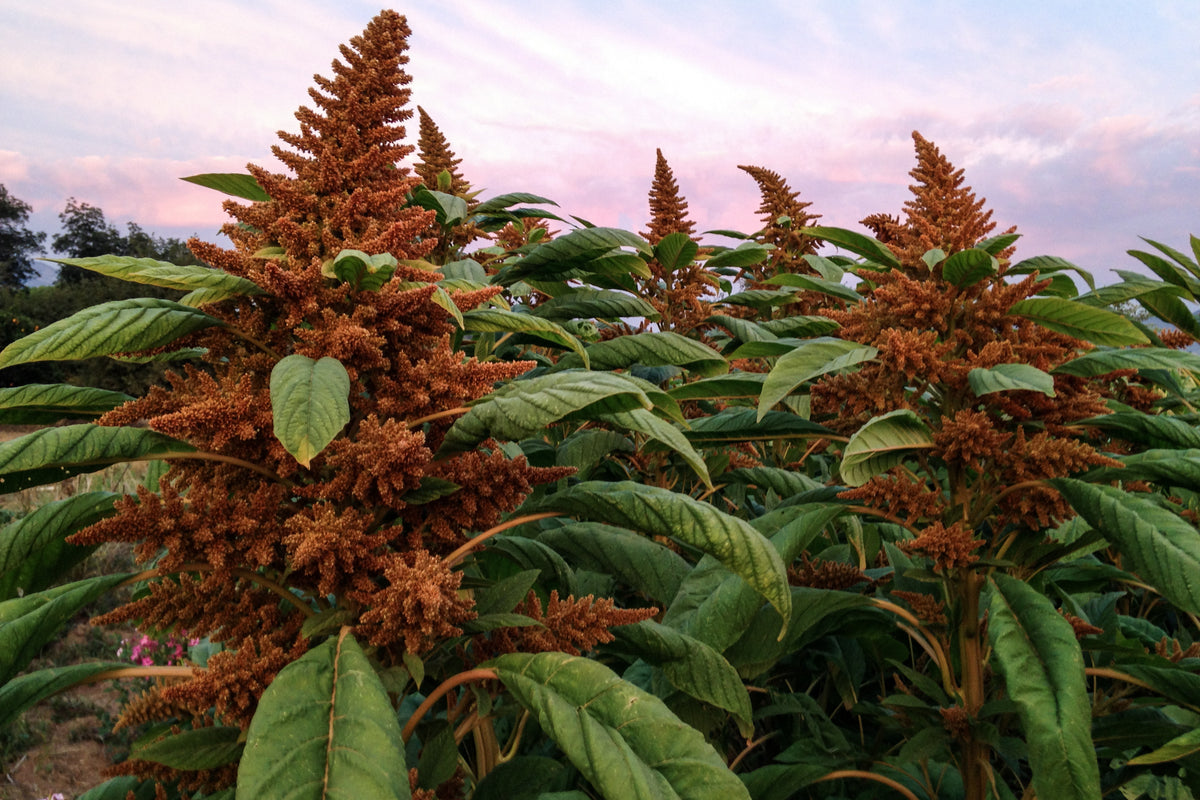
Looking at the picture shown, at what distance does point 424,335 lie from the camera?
4.30ft

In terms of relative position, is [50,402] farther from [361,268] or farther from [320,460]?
[361,268]

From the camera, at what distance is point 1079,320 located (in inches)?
64.2

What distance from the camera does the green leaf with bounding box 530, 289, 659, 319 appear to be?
2.42 m

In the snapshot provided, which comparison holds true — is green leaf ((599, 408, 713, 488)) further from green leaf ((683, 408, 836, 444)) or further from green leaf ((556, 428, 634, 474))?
green leaf ((556, 428, 634, 474))

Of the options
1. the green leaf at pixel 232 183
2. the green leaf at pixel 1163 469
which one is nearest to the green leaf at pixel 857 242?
A: the green leaf at pixel 1163 469

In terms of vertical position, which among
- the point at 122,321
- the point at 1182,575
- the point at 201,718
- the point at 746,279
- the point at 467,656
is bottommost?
the point at 201,718

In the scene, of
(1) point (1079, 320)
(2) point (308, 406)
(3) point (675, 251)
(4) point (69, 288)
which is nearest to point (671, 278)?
(3) point (675, 251)

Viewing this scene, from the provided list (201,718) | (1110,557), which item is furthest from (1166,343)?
(201,718)

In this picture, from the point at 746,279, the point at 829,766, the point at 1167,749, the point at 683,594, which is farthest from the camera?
the point at 746,279

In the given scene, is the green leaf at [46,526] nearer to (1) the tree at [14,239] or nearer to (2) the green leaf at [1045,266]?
(2) the green leaf at [1045,266]

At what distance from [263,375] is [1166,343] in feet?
9.46

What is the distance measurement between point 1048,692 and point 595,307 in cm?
165

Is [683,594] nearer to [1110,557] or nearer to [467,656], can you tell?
[467,656]

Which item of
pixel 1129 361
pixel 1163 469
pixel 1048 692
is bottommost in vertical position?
pixel 1048 692
